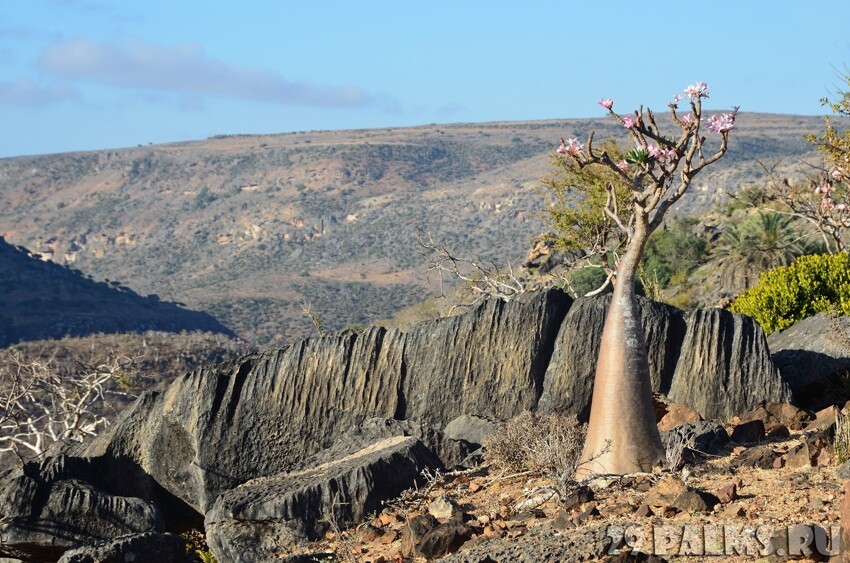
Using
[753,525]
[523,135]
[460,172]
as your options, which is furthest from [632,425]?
[523,135]

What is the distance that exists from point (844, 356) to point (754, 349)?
109 centimetres

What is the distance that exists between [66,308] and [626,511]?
48954 millimetres

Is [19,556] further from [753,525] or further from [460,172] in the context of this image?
[460,172]

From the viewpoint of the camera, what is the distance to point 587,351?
1070 centimetres

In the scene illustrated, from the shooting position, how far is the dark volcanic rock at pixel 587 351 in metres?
10.6

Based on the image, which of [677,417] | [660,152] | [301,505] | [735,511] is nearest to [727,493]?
[735,511]

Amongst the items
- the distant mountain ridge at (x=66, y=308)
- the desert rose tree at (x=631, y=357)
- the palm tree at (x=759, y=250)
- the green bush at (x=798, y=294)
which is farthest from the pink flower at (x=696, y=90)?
the distant mountain ridge at (x=66, y=308)

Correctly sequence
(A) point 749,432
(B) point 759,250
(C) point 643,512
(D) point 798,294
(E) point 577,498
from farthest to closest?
(B) point 759,250, (D) point 798,294, (A) point 749,432, (E) point 577,498, (C) point 643,512

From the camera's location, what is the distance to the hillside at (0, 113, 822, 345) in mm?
65812

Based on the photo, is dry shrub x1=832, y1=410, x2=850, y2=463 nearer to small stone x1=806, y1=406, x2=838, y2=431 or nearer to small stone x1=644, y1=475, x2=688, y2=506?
small stone x1=806, y1=406, x2=838, y2=431

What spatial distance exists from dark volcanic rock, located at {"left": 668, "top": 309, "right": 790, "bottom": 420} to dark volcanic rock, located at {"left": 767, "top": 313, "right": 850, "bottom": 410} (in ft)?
1.63

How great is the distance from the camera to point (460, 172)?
3922 inches

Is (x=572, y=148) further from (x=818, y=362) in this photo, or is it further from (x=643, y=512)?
(x=818, y=362)

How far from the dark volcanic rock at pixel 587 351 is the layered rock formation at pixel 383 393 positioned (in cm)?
1
